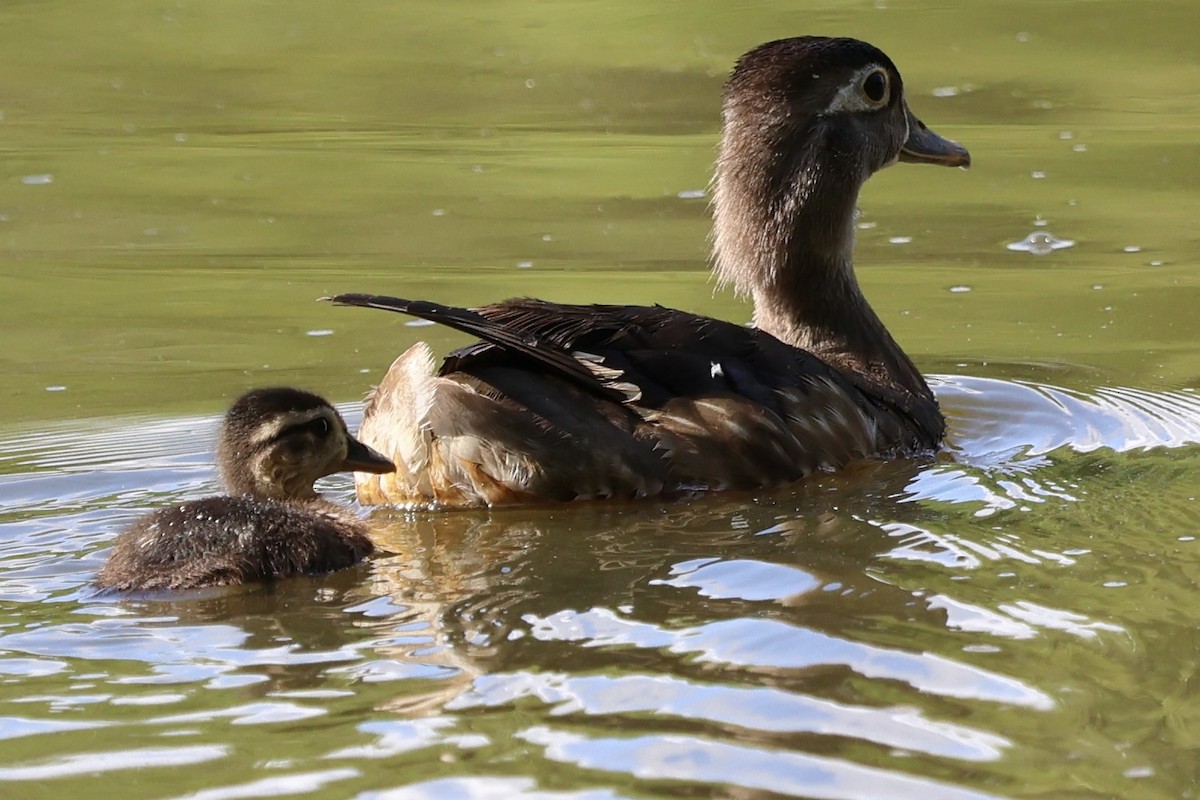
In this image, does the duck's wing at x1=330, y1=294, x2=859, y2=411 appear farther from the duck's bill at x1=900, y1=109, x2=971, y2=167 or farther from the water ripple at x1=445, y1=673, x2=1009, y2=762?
the water ripple at x1=445, y1=673, x2=1009, y2=762

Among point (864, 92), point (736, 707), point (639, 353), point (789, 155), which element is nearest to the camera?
point (736, 707)

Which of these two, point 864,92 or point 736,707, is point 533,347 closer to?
point 736,707

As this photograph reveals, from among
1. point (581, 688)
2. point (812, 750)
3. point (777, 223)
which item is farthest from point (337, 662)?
point (777, 223)

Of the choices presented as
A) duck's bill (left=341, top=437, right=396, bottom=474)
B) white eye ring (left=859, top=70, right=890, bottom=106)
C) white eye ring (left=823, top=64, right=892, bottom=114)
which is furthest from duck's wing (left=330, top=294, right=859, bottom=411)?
white eye ring (left=859, top=70, right=890, bottom=106)

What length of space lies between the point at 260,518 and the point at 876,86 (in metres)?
3.84

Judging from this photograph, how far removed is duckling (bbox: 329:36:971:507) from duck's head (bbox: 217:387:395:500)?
24 cm

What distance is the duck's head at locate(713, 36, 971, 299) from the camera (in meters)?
8.32

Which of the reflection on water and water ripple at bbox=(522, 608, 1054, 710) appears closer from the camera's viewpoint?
the reflection on water

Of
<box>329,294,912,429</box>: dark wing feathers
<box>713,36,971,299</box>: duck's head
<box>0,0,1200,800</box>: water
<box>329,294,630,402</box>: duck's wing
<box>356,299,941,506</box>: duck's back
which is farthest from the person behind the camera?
<box>713,36,971,299</box>: duck's head

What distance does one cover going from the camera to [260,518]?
20.6 ft

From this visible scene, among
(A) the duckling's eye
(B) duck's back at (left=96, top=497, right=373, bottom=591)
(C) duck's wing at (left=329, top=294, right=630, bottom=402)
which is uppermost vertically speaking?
(C) duck's wing at (left=329, top=294, right=630, bottom=402)

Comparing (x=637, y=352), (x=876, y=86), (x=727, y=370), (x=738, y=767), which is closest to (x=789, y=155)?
(x=876, y=86)

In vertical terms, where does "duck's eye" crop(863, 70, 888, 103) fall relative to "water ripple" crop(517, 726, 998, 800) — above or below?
above

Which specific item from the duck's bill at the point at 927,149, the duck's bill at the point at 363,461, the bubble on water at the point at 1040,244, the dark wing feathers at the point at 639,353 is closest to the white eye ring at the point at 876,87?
the duck's bill at the point at 927,149
